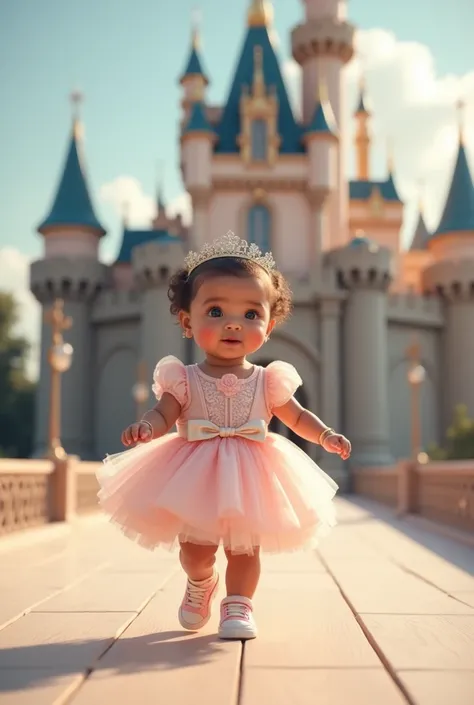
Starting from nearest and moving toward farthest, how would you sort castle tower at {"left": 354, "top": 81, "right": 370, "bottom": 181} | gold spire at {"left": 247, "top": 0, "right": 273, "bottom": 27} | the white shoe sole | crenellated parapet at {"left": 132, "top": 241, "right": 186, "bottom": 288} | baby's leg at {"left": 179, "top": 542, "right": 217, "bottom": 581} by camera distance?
the white shoe sole, baby's leg at {"left": 179, "top": 542, "right": 217, "bottom": 581}, crenellated parapet at {"left": 132, "top": 241, "right": 186, "bottom": 288}, gold spire at {"left": 247, "top": 0, "right": 273, "bottom": 27}, castle tower at {"left": 354, "top": 81, "right": 370, "bottom": 181}

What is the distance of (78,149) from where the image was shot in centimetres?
3331

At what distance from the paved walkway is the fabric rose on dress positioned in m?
0.90

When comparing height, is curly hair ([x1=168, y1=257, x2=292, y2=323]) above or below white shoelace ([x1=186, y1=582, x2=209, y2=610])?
above

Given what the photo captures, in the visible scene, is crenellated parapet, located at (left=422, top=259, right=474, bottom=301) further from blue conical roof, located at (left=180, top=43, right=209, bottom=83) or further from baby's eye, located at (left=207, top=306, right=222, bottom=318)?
baby's eye, located at (left=207, top=306, right=222, bottom=318)

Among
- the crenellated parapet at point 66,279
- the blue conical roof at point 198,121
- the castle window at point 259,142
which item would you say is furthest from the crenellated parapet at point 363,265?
the crenellated parapet at point 66,279

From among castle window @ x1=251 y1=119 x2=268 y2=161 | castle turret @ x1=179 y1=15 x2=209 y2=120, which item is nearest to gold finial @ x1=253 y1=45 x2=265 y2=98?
castle window @ x1=251 y1=119 x2=268 y2=161

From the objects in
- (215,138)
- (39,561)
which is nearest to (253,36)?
(215,138)

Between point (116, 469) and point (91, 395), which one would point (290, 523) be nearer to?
point (116, 469)

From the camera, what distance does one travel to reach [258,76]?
3059 centimetres

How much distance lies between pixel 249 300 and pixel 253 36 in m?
31.3

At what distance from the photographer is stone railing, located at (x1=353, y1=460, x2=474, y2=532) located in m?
9.00

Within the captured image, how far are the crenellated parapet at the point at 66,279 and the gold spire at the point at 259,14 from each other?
10.8 metres

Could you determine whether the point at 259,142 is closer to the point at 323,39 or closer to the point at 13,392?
the point at 323,39

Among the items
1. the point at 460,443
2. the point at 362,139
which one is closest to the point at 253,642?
the point at 460,443
